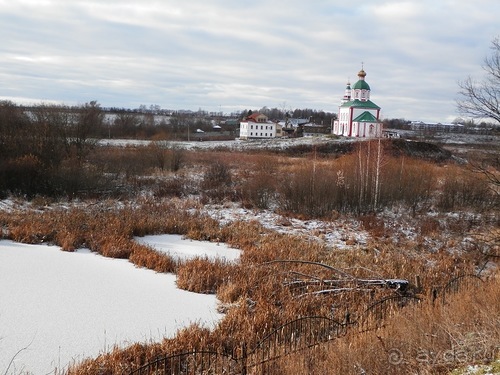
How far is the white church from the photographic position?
5619 centimetres

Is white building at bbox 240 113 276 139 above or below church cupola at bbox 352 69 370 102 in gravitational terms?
below

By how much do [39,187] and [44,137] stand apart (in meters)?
3.02

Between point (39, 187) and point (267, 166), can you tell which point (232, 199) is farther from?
point (39, 187)

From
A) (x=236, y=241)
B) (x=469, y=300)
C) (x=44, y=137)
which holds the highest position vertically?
(x=44, y=137)

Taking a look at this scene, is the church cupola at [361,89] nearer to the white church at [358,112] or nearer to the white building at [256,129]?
the white church at [358,112]

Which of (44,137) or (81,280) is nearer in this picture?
(81,280)

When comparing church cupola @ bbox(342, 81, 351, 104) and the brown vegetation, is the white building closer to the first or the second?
church cupola @ bbox(342, 81, 351, 104)

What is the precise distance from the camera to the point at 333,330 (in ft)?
22.7

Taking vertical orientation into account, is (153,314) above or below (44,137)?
below

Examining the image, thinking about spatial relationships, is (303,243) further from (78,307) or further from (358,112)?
(358,112)

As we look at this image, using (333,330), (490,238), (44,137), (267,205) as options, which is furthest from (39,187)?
(490,238)

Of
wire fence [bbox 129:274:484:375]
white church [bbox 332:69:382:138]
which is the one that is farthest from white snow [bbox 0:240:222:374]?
white church [bbox 332:69:382:138]

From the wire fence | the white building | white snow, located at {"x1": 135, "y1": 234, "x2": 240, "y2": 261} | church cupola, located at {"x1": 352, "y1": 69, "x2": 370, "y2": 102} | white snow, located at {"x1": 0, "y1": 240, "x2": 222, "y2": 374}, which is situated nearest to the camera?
the wire fence

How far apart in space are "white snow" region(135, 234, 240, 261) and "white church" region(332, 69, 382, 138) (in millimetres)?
44574
